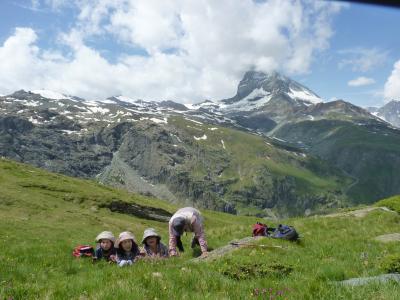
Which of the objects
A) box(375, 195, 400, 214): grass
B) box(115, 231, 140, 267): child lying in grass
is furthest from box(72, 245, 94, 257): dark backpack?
box(375, 195, 400, 214): grass

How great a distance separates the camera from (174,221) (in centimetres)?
1792

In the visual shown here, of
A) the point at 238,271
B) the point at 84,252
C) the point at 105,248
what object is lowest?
the point at 84,252

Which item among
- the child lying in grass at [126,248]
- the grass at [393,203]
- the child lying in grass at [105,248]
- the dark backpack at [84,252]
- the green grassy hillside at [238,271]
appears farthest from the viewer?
the grass at [393,203]

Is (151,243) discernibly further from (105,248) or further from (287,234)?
(287,234)

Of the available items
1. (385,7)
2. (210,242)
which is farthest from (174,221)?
(385,7)

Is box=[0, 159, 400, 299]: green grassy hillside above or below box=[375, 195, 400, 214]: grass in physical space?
below

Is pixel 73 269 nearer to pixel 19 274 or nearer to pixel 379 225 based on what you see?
pixel 19 274

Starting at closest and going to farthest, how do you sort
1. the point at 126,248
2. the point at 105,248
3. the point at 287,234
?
the point at 126,248 < the point at 105,248 < the point at 287,234

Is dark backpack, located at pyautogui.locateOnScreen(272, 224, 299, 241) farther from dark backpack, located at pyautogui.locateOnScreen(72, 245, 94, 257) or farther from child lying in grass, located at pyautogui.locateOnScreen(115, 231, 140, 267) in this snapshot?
dark backpack, located at pyautogui.locateOnScreen(72, 245, 94, 257)

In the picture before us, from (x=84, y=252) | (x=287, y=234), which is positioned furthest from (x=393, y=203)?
(x=84, y=252)

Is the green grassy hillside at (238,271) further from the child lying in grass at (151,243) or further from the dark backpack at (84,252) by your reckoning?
the child lying in grass at (151,243)

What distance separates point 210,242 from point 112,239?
6140 mm

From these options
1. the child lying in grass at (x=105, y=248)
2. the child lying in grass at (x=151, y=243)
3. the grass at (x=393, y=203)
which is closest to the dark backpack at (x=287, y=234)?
the child lying in grass at (x=151, y=243)

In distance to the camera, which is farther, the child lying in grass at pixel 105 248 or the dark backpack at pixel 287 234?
the dark backpack at pixel 287 234
